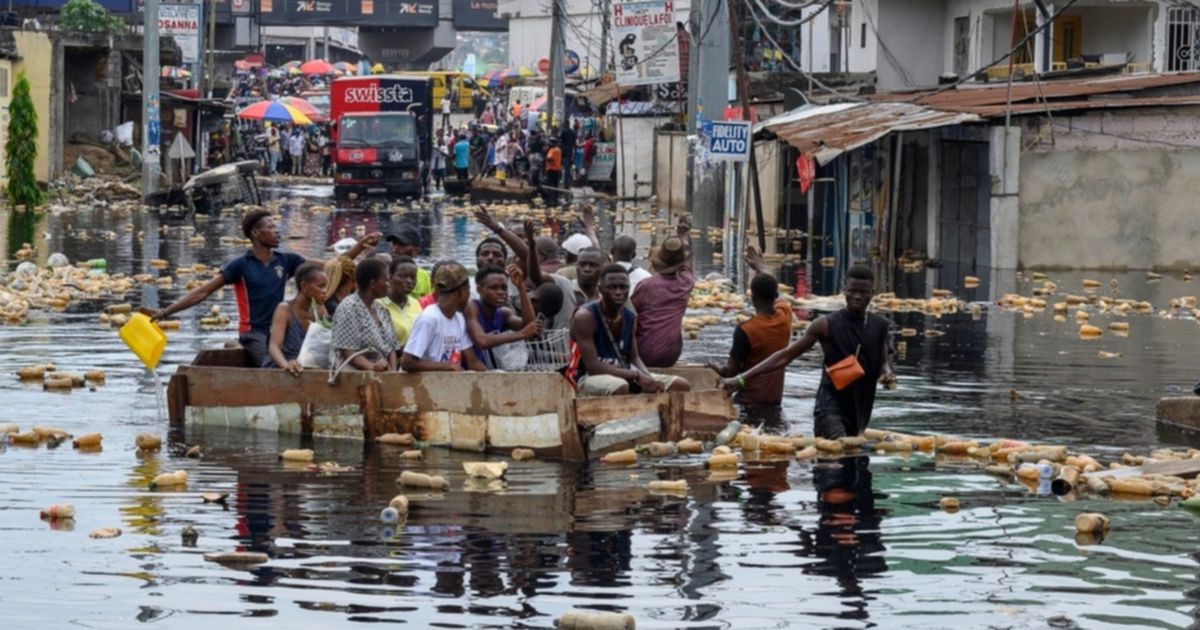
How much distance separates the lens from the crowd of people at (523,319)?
13.1 metres

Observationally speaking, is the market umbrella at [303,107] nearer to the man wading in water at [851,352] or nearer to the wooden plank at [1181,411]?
the wooden plank at [1181,411]

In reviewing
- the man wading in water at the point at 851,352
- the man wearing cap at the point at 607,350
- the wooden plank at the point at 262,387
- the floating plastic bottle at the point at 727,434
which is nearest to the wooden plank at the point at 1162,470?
the man wading in water at the point at 851,352

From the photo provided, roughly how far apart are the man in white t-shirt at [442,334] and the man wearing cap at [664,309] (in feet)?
5.76

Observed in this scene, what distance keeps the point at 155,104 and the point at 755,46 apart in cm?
2326

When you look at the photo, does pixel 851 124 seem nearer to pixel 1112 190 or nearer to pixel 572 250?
pixel 1112 190

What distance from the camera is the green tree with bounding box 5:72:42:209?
139ft

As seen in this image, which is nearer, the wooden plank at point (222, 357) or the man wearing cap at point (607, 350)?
the man wearing cap at point (607, 350)

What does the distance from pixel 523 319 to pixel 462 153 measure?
146 ft

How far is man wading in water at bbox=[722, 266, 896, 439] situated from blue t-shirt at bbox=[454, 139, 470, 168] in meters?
45.2

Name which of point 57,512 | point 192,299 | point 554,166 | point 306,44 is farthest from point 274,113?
point 306,44

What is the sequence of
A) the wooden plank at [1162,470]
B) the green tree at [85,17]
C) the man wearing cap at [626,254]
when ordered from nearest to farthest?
the wooden plank at [1162,470] < the man wearing cap at [626,254] < the green tree at [85,17]

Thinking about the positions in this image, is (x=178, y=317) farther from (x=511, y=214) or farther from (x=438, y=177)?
(x=438, y=177)

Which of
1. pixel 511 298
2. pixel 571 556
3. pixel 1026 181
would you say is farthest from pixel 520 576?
pixel 1026 181

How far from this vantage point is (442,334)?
13.4 m
